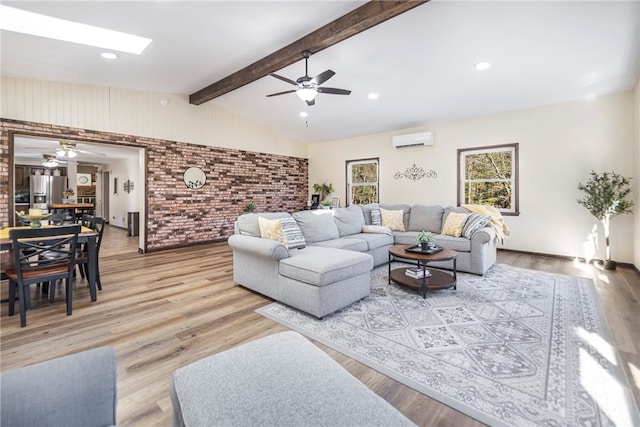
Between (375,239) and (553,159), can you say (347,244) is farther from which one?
(553,159)

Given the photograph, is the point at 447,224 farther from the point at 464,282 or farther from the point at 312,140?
the point at 312,140

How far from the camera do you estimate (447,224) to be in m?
4.71

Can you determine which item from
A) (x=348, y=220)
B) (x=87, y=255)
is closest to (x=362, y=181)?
(x=348, y=220)

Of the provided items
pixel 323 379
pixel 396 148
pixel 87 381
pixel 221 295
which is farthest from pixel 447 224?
pixel 87 381

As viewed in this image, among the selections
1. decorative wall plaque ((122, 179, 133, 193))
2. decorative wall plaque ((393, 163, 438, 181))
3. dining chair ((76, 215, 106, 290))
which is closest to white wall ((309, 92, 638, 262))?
decorative wall plaque ((393, 163, 438, 181))

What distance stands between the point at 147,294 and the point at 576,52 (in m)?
6.09

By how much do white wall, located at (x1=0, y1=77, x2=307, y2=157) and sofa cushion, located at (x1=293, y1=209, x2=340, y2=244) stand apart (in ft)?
12.5

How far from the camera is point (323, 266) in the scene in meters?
2.72

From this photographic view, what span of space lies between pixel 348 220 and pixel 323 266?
2.27m

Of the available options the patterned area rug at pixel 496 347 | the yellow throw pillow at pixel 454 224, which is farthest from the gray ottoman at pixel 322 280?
the yellow throw pillow at pixel 454 224

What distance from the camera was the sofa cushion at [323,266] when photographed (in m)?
2.70

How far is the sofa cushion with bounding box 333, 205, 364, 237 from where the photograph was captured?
475cm

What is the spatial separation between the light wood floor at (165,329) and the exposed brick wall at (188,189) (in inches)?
73.4

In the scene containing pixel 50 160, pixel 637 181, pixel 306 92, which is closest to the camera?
pixel 306 92
